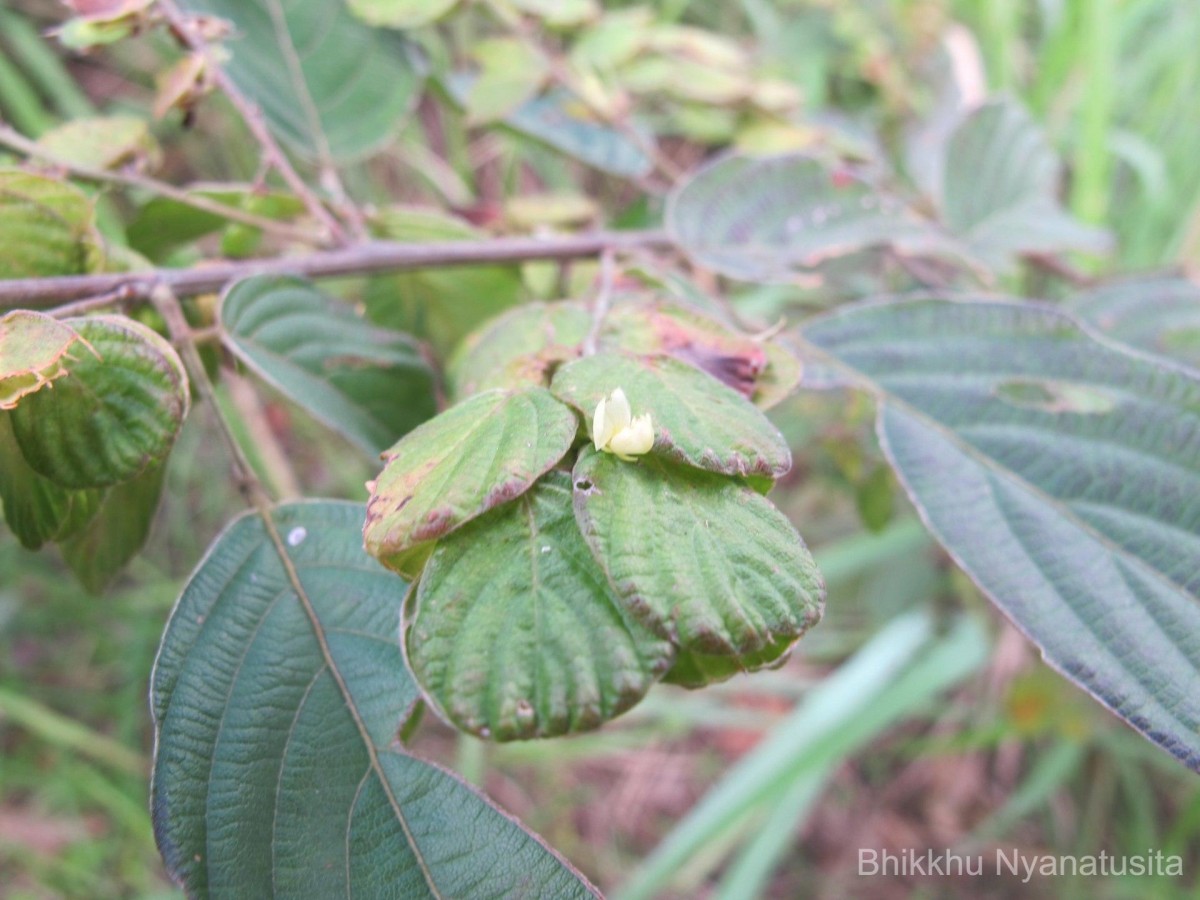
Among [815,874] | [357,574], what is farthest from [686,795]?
[357,574]

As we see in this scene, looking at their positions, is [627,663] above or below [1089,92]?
above

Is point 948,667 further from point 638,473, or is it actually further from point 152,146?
point 152,146

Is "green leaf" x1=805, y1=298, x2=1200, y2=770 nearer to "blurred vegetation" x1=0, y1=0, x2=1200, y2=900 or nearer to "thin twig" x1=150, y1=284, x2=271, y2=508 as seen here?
"thin twig" x1=150, y1=284, x2=271, y2=508

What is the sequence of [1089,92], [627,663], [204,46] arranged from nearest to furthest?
[627,663] < [204,46] < [1089,92]

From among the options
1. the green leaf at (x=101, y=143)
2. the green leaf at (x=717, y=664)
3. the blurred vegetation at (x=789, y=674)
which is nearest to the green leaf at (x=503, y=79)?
the green leaf at (x=101, y=143)

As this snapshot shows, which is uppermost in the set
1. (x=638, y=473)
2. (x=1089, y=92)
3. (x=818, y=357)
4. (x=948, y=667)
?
(x=638, y=473)

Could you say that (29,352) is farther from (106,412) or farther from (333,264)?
(333,264)

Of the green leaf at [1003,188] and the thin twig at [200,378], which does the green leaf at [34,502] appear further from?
the green leaf at [1003,188]
